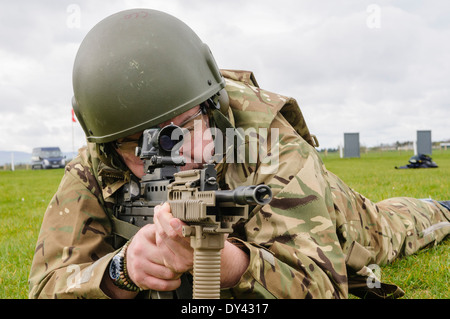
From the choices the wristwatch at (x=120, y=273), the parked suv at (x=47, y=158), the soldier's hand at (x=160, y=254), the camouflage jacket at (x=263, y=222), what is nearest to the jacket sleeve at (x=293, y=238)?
the camouflage jacket at (x=263, y=222)

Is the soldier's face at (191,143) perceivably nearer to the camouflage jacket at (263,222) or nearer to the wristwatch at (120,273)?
the camouflage jacket at (263,222)

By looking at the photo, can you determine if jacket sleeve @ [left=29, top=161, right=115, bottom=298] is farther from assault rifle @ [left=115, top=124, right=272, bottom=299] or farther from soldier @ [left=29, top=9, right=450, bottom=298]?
assault rifle @ [left=115, top=124, right=272, bottom=299]

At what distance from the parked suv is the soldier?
31538mm

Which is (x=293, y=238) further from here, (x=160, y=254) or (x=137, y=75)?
(x=137, y=75)

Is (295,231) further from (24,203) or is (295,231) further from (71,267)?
(24,203)

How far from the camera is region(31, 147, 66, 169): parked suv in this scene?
32.6 m

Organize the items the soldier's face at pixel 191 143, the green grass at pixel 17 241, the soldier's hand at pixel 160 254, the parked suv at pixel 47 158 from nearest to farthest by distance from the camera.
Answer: the soldier's hand at pixel 160 254 → the soldier's face at pixel 191 143 → the green grass at pixel 17 241 → the parked suv at pixel 47 158

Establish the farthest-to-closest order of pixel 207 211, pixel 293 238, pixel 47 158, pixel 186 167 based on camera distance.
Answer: pixel 47 158 → pixel 186 167 → pixel 293 238 → pixel 207 211

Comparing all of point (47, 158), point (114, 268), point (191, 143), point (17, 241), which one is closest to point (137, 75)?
point (191, 143)

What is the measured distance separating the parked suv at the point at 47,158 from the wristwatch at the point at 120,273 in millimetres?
32409

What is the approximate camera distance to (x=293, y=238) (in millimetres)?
2104

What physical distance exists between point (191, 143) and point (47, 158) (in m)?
32.7

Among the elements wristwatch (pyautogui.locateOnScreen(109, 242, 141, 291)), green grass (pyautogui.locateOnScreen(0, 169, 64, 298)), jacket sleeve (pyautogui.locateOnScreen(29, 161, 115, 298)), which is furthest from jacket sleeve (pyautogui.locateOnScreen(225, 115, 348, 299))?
green grass (pyautogui.locateOnScreen(0, 169, 64, 298))

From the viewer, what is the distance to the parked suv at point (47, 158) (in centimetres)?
3262
